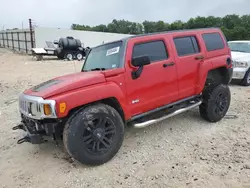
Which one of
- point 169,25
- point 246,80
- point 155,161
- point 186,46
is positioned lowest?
point 155,161

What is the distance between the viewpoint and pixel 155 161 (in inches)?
145

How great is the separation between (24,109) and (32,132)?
0.36 m

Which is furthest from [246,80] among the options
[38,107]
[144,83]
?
[38,107]

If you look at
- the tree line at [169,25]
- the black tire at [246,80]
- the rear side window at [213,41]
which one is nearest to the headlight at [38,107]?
the rear side window at [213,41]

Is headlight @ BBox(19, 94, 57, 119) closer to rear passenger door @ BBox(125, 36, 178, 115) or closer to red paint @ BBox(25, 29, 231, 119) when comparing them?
red paint @ BBox(25, 29, 231, 119)

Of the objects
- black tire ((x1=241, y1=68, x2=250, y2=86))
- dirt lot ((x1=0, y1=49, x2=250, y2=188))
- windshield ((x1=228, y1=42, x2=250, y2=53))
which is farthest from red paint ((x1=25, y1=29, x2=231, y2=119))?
windshield ((x1=228, y1=42, x2=250, y2=53))

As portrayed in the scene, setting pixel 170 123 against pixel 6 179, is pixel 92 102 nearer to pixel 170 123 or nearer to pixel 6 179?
pixel 6 179

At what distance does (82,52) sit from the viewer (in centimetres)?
2423

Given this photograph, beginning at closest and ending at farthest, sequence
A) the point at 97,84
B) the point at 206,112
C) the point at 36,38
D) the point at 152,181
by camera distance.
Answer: the point at 152,181, the point at 97,84, the point at 206,112, the point at 36,38

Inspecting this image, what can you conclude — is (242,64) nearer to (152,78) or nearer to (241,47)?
(241,47)

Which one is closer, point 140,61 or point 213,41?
point 140,61

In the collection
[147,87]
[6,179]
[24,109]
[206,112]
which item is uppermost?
[147,87]

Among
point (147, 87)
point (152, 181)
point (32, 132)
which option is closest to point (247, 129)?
point (147, 87)

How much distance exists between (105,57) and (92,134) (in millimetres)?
1433
